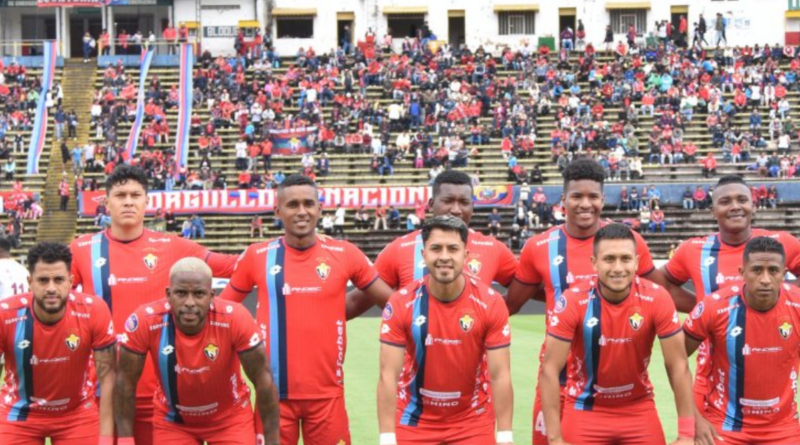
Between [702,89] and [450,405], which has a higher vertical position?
[702,89]

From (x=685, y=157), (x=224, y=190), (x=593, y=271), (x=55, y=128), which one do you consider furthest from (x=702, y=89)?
(x=593, y=271)

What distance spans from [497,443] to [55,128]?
40.1 m

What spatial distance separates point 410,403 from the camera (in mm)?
9070

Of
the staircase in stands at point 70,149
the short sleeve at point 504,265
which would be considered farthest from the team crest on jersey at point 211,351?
the staircase in stands at point 70,149

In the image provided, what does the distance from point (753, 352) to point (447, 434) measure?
2.26 meters

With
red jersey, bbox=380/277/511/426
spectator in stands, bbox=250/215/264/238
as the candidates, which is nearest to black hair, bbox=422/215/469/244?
red jersey, bbox=380/277/511/426

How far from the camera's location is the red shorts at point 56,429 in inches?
365

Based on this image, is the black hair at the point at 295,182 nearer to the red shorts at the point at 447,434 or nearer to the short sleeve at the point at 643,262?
the red shorts at the point at 447,434

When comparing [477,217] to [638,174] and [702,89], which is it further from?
[702,89]

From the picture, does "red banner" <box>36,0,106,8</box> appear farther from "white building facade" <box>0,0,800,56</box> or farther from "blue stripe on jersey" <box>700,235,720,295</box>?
"blue stripe on jersey" <box>700,235,720,295</box>

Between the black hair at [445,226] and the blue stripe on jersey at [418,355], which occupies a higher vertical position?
the black hair at [445,226]

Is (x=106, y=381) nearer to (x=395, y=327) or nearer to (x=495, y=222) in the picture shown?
(x=395, y=327)

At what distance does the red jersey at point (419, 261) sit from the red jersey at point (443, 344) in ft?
3.34

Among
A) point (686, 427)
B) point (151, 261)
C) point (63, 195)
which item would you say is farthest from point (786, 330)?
point (63, 195)
